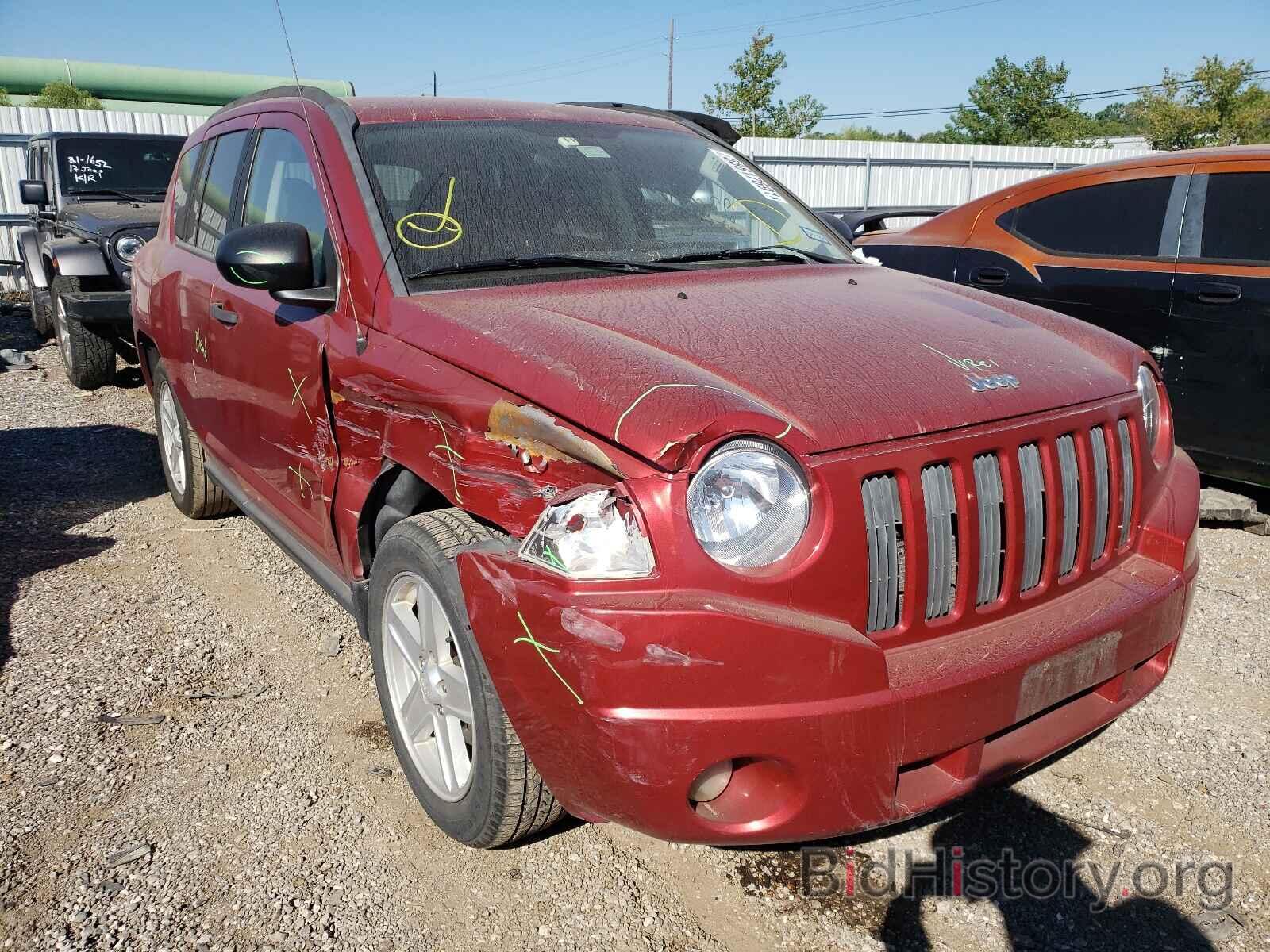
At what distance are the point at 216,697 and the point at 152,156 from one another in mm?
7707

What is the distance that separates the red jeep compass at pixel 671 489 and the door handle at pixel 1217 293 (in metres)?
2.12

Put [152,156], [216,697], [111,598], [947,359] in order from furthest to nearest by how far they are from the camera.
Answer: [152,156]
[111,598]
[216,697]
[947,359]

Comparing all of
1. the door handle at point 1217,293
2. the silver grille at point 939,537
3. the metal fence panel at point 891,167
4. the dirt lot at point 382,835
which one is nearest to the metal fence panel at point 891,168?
the metal fence panel at point 891,167

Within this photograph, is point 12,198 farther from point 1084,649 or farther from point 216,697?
point 1084,649

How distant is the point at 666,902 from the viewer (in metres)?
2.35

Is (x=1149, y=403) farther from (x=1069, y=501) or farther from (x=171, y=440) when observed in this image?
(x=171, y=440)

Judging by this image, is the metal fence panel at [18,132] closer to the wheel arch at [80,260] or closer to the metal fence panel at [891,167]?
the metal fence panel at [891,167]

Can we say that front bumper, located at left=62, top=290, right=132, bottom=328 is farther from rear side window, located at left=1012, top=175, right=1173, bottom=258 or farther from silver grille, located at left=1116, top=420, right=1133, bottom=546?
silver grille, located at left=1116, top=420, right=1133, bottom=546

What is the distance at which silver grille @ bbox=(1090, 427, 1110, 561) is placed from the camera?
2330 mm

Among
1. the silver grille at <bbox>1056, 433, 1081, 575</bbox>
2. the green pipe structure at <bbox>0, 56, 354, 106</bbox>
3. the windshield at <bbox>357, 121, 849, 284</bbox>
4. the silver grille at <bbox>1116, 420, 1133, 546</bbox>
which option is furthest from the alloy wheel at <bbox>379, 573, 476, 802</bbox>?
the green pipe structure at <bbox>0, 56, 354, 106</bbox>

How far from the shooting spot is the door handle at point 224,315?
3486 millimetres

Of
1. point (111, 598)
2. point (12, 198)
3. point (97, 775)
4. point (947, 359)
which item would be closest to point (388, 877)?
point (97, 775)

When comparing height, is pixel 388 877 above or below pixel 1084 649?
below

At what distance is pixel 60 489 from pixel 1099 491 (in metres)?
5.48
